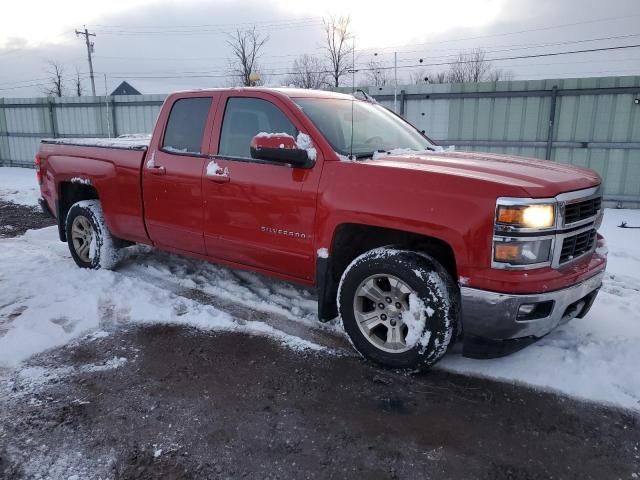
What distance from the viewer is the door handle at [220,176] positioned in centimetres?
420

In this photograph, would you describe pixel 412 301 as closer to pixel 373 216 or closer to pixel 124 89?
pixel 373 216

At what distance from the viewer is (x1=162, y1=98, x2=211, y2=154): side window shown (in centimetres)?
458

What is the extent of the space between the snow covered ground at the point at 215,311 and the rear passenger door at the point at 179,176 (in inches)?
23.9

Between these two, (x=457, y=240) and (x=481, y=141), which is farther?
(x=481, y=141)

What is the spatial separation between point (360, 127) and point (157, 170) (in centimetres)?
192

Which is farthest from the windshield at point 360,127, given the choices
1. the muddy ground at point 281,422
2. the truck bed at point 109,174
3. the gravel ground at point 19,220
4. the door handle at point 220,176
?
the gravel ground at point 19,220

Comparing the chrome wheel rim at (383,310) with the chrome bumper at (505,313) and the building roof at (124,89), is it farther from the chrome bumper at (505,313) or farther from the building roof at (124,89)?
the building roof at (124,89)

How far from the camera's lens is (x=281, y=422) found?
9.79 ft

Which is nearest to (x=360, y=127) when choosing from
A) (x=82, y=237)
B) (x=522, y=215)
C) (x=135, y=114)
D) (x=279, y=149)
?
(x=279, y=149)

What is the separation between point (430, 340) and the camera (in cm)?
329

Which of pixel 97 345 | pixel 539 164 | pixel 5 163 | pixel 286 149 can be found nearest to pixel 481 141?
pixel 539 164

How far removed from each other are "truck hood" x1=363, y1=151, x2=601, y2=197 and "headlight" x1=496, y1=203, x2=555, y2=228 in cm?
9

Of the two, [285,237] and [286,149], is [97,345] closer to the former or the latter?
[285,237]

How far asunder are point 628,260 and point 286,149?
16.4 ft
